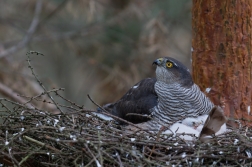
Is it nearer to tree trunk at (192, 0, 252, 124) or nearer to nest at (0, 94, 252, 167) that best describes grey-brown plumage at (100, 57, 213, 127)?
tree trunk at (192, 0, 252, 124)

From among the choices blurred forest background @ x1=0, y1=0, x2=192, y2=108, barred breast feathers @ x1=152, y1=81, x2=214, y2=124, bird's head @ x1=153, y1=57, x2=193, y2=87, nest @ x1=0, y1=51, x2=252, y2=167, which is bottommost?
nest @ x1=0, y1=51, x2=252, y2=167

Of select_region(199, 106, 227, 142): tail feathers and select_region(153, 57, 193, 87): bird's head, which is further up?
select_region(153, 57, 193, 87): bird's head

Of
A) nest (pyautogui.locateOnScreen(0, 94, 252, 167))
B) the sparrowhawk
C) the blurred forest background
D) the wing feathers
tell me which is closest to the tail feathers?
nest (pyautogui.locateOnScreen(0, 94, 252, 167))

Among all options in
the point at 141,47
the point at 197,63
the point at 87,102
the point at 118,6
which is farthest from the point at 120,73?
the point at 197,63

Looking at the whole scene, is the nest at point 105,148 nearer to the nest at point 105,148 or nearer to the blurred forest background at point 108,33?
the nest at point 105,148

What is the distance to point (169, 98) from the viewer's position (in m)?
4.49

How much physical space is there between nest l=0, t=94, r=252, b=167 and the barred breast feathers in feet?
2.94

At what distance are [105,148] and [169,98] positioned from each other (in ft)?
4.34

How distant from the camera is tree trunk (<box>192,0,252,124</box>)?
4445mm

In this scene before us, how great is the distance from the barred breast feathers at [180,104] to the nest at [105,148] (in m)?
0.90

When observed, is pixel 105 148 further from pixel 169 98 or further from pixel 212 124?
pixel 169 98

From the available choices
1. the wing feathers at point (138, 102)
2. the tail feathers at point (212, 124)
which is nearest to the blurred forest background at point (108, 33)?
the wing feathers at point (138, 102)

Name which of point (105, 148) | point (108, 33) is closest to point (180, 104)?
point (105, 148)

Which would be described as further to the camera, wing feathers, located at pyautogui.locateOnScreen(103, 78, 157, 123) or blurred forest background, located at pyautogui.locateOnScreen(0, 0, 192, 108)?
blurred forest background, located at pyautogui.locateOnScreen(0, 0, 192, 108)
